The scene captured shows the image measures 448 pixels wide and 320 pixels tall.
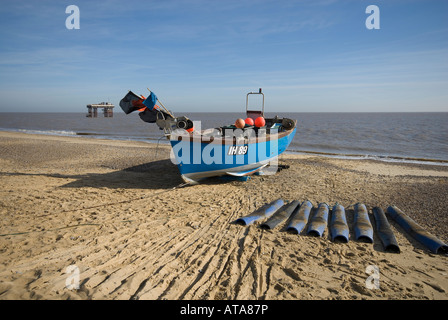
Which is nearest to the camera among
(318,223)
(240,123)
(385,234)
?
(385,234)

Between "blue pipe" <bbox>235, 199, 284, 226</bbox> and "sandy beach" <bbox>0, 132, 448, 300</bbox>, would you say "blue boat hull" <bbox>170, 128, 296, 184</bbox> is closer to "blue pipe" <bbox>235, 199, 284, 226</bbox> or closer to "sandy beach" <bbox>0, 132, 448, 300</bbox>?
"sandy beach" <bbox>0, 132, 448, 300</bbox>

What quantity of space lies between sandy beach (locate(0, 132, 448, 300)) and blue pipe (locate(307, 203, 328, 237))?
162 millimetres

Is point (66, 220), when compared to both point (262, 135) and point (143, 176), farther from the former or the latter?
point (262, 135)

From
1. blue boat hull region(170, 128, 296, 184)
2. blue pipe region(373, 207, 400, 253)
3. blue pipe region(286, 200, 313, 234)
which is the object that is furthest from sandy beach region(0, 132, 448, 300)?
blue boat hull region(170, 128, 296, 184)

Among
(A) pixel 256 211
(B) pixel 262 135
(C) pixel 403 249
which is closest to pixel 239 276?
(A) pixel 256 211

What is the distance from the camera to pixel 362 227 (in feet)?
19.2

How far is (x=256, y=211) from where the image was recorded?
6.88 m

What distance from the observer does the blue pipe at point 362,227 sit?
216 inches

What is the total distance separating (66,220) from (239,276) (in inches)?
153

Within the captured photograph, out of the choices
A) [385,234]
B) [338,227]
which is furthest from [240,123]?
[385,234]

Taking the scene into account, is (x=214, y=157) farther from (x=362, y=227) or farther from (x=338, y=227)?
(x=362, y=227)

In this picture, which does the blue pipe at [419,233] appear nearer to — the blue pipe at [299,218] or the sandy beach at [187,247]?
the sandy beach at [187,247]

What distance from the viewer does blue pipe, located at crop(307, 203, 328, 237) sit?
18.5 ft

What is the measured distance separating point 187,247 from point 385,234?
397cm
